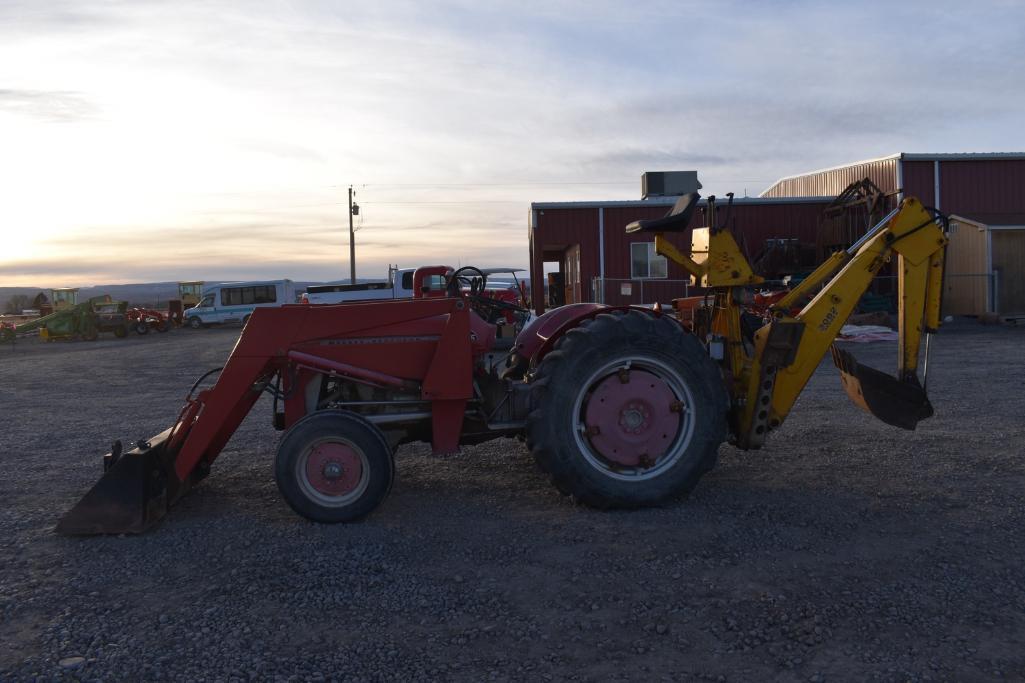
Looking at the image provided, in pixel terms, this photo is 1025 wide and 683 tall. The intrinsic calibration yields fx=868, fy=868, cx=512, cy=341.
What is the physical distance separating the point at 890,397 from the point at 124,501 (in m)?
4.85

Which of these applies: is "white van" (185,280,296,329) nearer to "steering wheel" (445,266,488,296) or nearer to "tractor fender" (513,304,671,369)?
"steering wheel" (445,266,488,296)

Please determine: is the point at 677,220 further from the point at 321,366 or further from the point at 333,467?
the point at 333,467

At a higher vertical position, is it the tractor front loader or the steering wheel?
the steering wheel

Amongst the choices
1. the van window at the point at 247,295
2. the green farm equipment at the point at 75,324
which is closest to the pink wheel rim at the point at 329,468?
the green farm equipment at the point at 75,324

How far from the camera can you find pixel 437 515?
5348mm

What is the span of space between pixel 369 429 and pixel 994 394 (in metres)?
7.84

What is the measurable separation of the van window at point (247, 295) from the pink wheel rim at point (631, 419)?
1343 inches

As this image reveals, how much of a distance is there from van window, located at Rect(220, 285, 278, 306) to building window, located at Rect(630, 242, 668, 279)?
18.8 metres

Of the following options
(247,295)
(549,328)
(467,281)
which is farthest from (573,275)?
(549,328)

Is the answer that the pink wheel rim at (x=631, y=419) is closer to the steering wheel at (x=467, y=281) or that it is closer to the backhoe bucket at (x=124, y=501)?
the steering wheel at (x=467, y=281)

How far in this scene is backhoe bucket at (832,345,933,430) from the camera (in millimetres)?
5684

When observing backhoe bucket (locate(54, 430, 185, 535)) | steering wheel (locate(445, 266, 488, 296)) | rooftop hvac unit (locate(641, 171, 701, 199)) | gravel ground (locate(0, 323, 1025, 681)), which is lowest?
gravel ground (locate(0, 323, 1025, 681))

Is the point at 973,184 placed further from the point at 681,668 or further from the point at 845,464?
the point at 681,668

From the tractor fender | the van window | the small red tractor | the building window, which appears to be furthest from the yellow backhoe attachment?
the van window
